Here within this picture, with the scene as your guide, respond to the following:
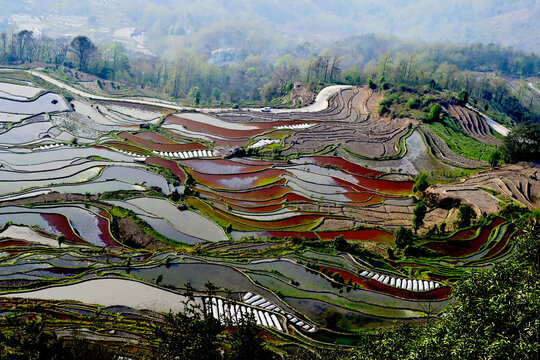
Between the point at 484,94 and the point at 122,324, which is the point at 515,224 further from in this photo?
the point at 484,94

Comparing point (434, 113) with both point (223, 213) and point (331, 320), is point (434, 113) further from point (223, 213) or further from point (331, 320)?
point (331, 320)

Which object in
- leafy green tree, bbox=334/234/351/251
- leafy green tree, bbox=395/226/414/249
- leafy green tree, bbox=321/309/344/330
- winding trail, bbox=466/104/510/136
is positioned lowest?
leafy green tree, bbox=321/309/344/330

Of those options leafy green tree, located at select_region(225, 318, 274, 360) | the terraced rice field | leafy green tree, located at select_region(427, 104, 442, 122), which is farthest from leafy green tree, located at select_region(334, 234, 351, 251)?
leafy green tree, located at select_region(427, 104, 442, 122)

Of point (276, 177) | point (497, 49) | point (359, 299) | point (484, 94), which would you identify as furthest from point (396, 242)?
point (497, 49)

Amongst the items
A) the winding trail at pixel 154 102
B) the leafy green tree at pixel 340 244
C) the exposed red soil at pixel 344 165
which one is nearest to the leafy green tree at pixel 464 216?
the leafy green tree at pixel 340 244

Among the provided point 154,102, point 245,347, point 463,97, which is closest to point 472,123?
point 463,97

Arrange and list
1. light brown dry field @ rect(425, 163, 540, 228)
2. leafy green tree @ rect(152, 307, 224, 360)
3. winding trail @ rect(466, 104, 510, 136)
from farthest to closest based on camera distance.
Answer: winding trail @ rect(466, 104, 510, 136)
light brown dry field @ rect(425, 163, 540, 228)
leafy green tree @ rect(152, 307, 224, 360)

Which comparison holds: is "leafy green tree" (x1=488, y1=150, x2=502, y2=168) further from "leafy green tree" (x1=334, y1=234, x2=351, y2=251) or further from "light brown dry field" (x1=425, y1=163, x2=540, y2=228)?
"leafy green tree" (x1=334, y1=234, x2=351, y2=251)
